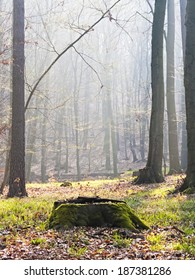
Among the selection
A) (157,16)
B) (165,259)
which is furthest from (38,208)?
(157,16)

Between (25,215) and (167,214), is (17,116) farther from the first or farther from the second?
(167,214)

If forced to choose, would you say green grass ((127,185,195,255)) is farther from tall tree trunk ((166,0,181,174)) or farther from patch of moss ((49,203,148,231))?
tall tree trunk ((166,0,181,174))

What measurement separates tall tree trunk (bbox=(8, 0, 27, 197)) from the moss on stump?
6645mm

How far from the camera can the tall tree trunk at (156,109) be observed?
15.3 m

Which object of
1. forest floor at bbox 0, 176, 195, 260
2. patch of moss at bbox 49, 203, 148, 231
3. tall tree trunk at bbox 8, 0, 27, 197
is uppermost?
tall tree trunk at bbox 8, 0, 27, 197

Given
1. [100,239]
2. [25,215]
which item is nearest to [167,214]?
[100,239]

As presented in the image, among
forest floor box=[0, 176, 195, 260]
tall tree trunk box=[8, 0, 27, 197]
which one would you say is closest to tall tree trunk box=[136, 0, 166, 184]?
tall tree trunk box=[8, 0, 27, 197]

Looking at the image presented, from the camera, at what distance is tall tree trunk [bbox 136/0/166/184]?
1531 centimetres

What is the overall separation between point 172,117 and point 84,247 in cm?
Answer: 1629

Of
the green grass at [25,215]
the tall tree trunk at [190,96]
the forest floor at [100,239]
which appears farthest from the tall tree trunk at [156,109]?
the forest floor at [100,239]

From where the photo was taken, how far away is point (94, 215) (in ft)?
23.3

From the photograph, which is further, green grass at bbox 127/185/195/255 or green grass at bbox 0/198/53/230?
green grass at bbox 0/198/53/230

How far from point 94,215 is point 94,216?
22mm
